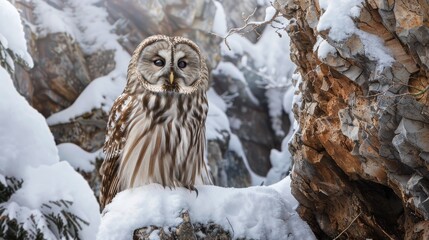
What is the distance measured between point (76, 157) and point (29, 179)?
4636 millimetres

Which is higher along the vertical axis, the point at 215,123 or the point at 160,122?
the point at 160,122

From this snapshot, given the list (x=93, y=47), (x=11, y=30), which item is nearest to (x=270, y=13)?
(x=11, y=30)

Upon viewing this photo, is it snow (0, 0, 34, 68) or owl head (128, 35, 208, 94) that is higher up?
snow (0, 0, 34, 68)

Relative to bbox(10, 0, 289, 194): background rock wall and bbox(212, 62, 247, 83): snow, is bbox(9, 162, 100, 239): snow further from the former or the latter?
bbox(212, 62, 247, 83): snow

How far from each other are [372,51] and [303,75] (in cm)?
79

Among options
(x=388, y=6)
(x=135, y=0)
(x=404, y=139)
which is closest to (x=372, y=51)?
(x=388, y=6)

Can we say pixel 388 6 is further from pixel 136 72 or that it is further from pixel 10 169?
pixel 10 169

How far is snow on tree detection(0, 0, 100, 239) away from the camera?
3863 mm

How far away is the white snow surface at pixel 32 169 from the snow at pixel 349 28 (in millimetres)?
2439

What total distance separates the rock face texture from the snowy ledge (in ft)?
0.66

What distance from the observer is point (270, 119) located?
12.7 m

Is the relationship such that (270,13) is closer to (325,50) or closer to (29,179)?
(325,50)

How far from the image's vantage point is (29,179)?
4.02 m

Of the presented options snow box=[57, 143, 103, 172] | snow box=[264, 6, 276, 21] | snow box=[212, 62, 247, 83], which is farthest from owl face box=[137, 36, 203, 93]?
snow box=[212, 62, 247, 83]
